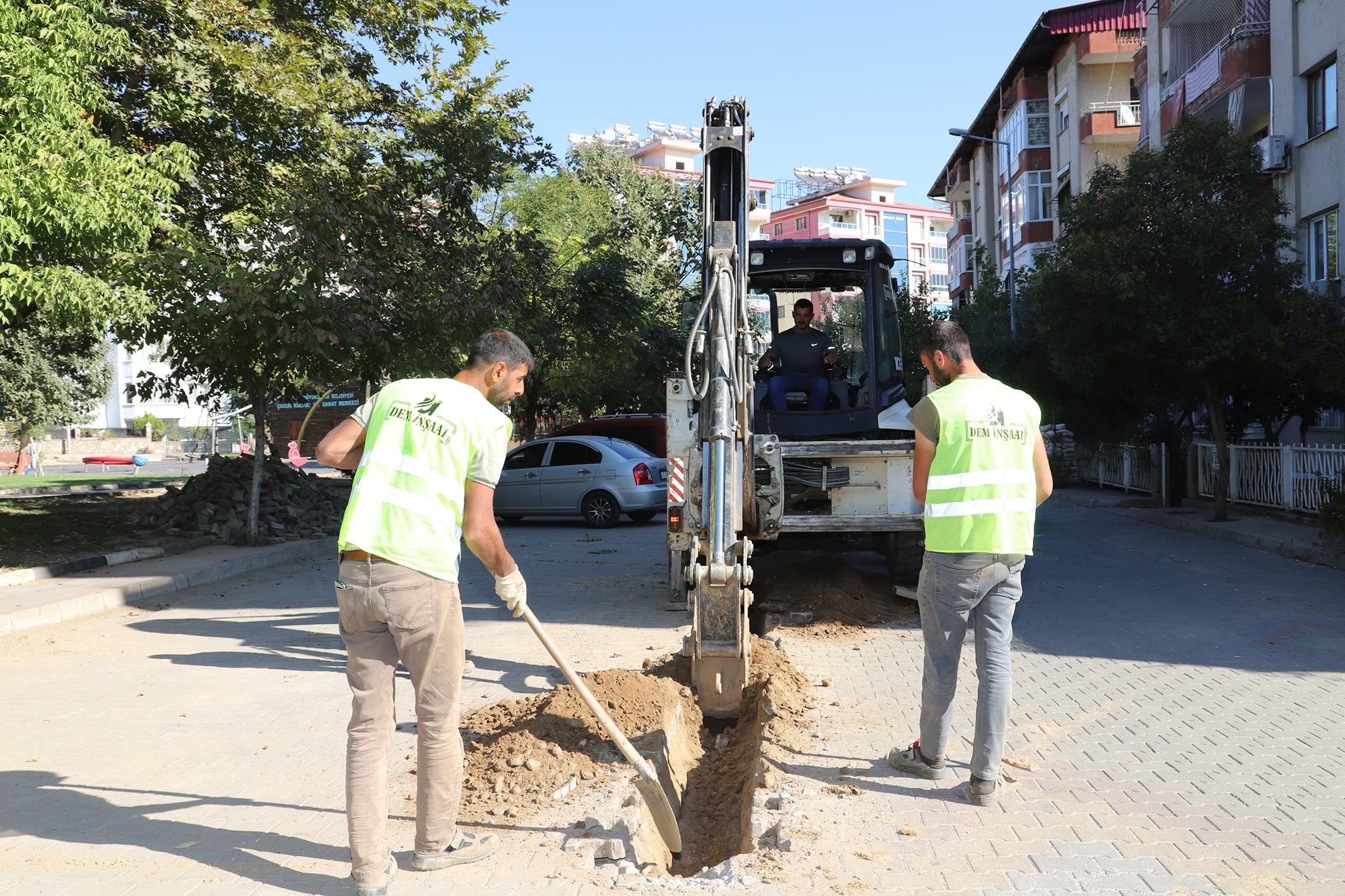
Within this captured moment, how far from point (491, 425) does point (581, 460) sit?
48.1 feet

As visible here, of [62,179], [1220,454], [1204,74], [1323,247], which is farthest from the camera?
[1204,74]

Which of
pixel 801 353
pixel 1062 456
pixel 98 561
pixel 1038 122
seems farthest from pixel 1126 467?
pixel 1038 122

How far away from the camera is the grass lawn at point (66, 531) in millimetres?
13602

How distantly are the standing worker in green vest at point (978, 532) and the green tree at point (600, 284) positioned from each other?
13.2 metres

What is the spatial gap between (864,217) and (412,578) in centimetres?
9848

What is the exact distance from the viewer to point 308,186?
14734mm

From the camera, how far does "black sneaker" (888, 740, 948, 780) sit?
491cm

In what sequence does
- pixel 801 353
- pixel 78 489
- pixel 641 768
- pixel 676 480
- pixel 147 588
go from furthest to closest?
pixel 78 489, pixel 147 588, pixel 801 353, pixel 676 480, pixel 641 768

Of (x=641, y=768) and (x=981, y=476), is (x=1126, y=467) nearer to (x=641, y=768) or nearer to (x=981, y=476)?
(x=981, y=476)

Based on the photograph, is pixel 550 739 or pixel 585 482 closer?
pixel 550 739

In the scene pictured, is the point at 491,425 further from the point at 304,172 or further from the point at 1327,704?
the point at 304,172

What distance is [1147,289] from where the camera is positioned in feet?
52.6

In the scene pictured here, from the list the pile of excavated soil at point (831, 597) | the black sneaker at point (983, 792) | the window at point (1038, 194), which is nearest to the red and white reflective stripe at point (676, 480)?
the pile of excavated soil at point (831, 597)

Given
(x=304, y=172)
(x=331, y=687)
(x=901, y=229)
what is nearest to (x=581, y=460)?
(x=304, y=172)
